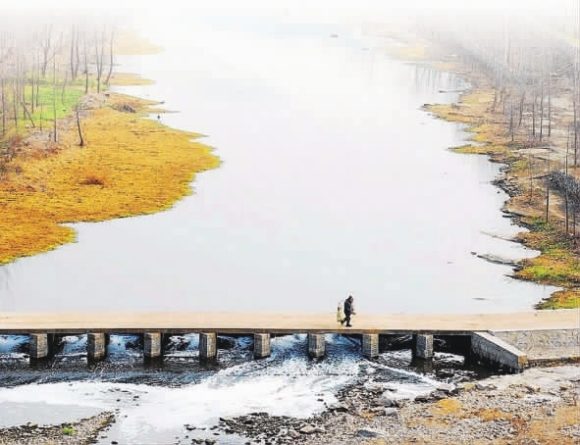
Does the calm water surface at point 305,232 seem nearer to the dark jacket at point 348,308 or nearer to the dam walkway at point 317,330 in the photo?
the dam walkway at point 317,330

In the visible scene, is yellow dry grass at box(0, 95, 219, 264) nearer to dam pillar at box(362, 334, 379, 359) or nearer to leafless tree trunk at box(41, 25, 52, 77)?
leafless tree trunk at box(41, 25, 52, 77)

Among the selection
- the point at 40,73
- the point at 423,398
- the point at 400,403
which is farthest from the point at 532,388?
the point at 40,73

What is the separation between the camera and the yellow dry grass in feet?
217

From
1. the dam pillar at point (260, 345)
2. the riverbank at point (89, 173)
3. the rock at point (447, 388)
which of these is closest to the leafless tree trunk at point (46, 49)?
the riverbank at point (89, 173)

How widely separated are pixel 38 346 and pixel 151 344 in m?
4.54

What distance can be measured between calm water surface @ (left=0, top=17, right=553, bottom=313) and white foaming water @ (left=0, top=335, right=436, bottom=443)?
9175 mm

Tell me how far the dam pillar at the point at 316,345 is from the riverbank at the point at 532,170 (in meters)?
12.7

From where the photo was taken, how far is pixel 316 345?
45.8 metres

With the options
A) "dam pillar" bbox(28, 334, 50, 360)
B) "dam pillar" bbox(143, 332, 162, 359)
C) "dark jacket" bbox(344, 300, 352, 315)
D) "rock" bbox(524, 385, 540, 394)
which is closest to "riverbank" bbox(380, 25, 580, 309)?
"rock" bbox(524, 385, 540, 394)

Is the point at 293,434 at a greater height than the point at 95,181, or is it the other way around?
the point at 95,181

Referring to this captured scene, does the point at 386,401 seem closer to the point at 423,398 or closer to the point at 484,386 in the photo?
the point at 423,398

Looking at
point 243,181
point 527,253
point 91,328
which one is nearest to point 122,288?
point 91,328

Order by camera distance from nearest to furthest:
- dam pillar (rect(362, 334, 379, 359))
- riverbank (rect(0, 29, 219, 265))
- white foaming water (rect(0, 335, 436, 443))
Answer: white foaming water (rect(0, 335, 436, 443)) → dam pillar (rect(362, 334, 379, 359)) → riverbank (rect(0, 29, 219, 265))

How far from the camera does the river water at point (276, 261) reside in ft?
139
